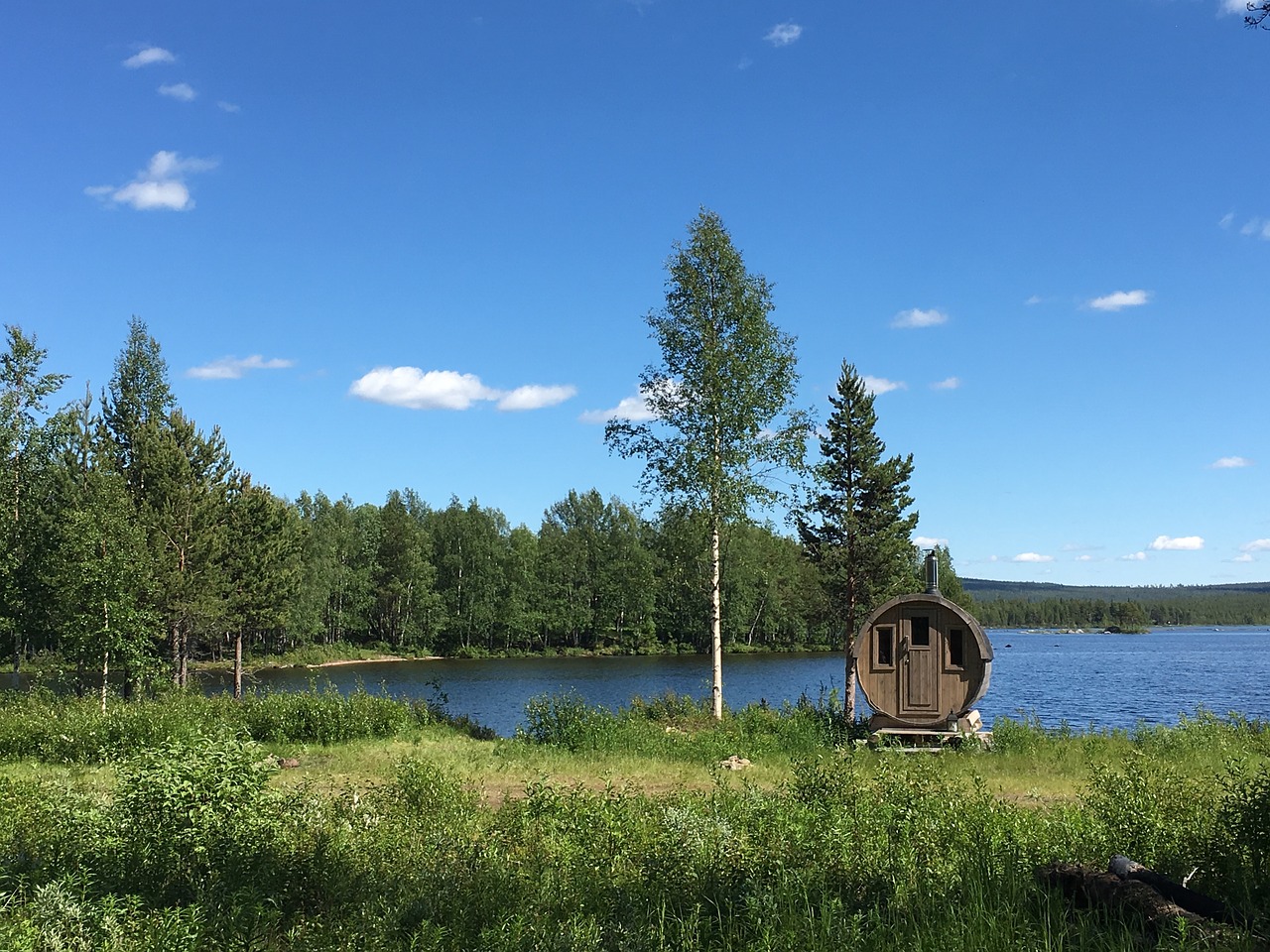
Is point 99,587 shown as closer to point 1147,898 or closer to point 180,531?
point 180,531

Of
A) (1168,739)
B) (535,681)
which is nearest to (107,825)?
(1168,739)

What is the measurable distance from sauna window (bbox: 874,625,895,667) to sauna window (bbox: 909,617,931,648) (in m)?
0.41

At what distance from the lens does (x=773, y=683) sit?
49281 millimetres

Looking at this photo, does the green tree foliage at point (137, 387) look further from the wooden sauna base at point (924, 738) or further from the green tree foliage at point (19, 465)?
the wooden sauna base at point (924, 738)

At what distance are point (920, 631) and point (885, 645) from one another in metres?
0.76

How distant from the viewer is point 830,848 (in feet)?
24.1

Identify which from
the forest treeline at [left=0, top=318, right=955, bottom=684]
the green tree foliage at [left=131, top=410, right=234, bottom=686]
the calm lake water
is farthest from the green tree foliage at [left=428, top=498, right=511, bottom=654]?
the green tree foliage at [left=131, top=410, right=234, bottom=686]

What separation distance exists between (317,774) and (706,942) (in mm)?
9706

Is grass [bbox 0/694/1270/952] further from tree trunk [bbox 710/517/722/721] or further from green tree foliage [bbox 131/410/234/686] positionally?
green tree foliage [bbox 131/410/234/686]

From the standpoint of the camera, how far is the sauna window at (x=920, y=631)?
1872 centimetres

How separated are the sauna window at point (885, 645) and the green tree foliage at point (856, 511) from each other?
353 inches

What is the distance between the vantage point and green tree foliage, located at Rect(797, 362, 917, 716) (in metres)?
28.1

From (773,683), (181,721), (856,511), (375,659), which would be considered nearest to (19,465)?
(181,721)

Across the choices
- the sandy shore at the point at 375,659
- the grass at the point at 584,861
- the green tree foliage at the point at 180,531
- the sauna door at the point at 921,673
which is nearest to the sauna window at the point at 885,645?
the sauna door at the point at 921,673
